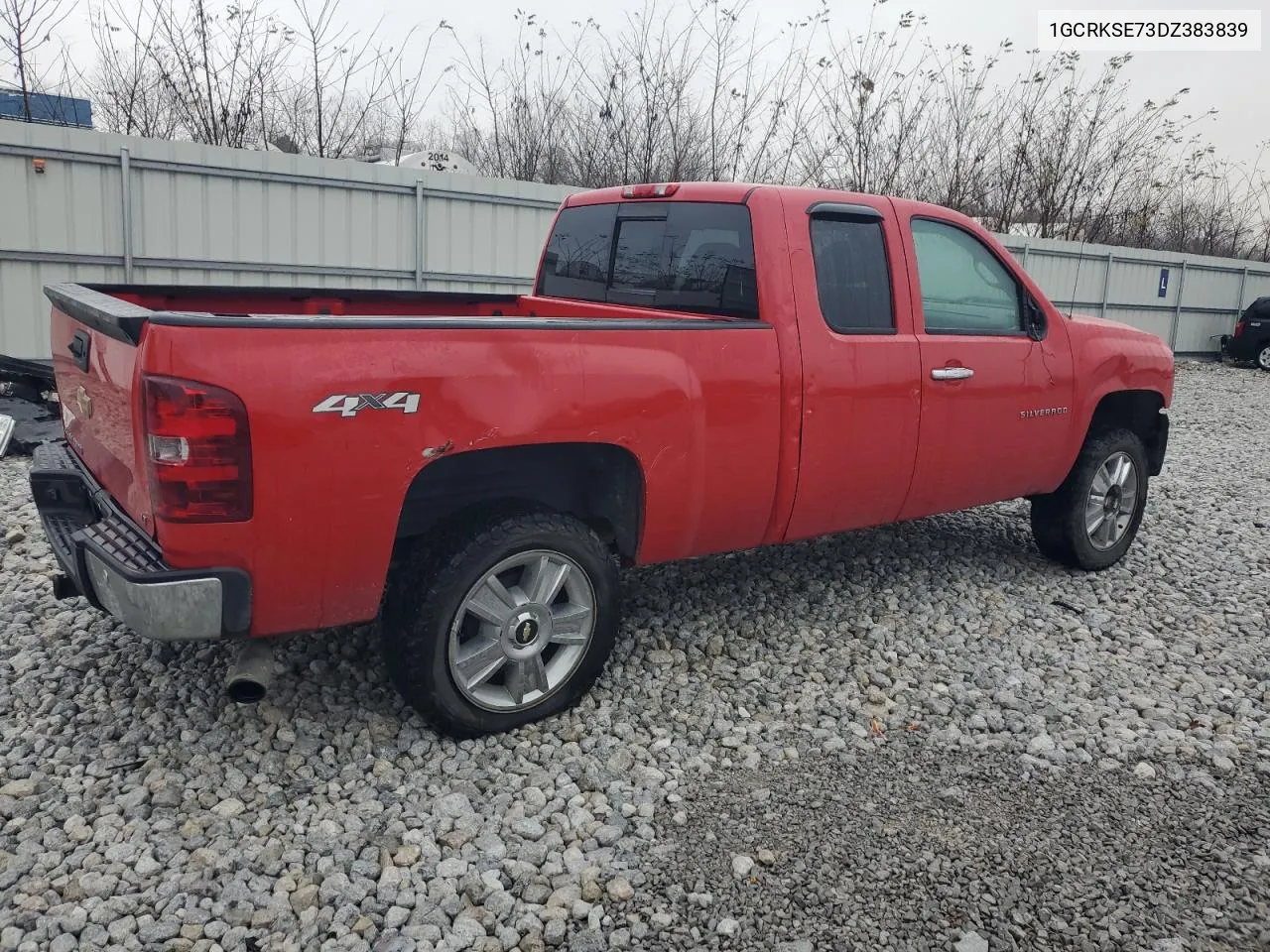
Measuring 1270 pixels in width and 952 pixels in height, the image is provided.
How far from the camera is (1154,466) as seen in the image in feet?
19.4

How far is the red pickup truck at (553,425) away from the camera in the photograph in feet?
9.11

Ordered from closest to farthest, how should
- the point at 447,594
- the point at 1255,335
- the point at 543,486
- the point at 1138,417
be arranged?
the point at 447,594 → the point at 543,486 → the point at 1138,417 → the point at 1255,335

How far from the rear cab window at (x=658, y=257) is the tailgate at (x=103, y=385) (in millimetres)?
2090

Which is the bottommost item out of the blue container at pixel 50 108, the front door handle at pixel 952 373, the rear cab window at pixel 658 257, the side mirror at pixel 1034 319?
the front door handle at pixel 952 373

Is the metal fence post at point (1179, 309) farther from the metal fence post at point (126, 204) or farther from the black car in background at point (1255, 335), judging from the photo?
the metal fence post at point (126, 204)

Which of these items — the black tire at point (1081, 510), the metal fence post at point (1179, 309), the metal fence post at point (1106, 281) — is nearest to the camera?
the black tire at point (1081, 510)

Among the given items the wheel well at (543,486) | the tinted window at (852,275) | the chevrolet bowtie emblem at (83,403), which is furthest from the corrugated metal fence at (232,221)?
the wheel well at (543,486)

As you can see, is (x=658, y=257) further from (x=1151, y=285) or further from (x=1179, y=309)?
(x=1179, y=309)

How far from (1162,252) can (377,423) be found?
2020cm

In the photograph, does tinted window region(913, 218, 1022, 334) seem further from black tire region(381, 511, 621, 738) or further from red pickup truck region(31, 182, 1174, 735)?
black tire region(381, 511, 621, 738)

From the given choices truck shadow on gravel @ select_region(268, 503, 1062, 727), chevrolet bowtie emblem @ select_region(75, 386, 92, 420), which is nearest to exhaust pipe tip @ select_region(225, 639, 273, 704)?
truck shadow on gravel @ select_region(268, 503, 1062, 727)

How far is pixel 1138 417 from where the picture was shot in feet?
18.8

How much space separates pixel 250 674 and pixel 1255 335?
846 inches

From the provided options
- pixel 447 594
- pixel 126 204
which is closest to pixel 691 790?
pixel 447 594
